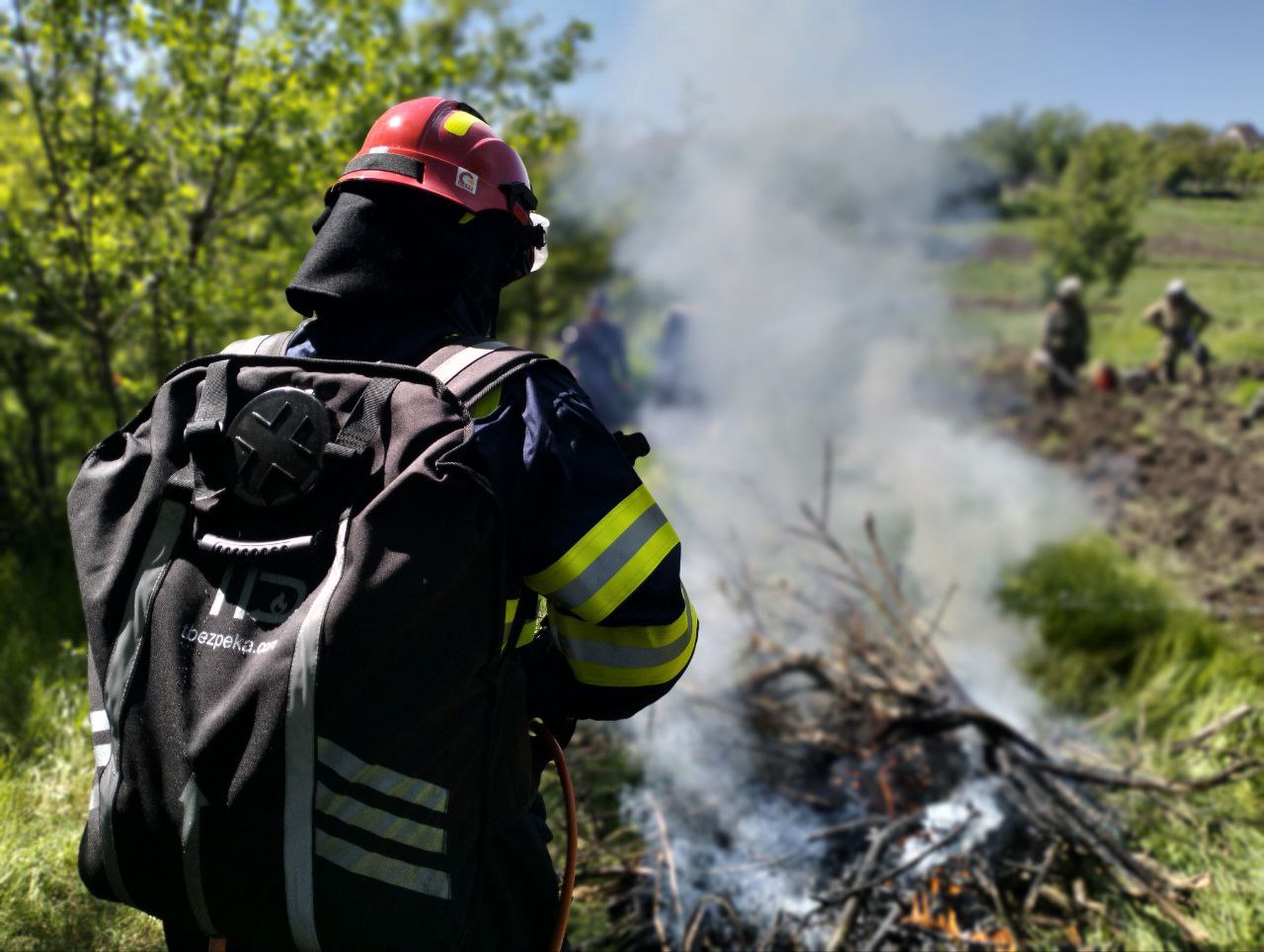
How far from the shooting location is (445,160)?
1.78 m

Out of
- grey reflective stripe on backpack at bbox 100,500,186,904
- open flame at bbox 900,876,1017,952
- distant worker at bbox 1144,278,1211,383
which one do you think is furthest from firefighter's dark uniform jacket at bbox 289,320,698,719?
distant worker at bbox 1144,278,1211,383

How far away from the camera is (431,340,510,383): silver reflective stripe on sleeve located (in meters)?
1.52

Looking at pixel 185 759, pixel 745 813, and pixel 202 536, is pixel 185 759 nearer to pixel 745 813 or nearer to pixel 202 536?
pixel 202 536

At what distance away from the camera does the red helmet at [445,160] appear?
5.67ft

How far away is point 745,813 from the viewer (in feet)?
12.8

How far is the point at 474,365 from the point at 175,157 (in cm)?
405

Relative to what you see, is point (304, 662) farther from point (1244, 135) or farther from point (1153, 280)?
point (1153, 280)

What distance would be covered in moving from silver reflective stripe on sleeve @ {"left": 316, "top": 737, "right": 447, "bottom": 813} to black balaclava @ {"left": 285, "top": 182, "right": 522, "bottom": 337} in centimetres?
78

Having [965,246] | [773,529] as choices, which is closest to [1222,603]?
[773,529]

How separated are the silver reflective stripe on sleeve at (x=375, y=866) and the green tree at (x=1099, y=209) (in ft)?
26.4

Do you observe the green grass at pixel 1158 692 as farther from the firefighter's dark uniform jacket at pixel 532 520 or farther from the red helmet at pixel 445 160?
the red helmet at pixel 445 160

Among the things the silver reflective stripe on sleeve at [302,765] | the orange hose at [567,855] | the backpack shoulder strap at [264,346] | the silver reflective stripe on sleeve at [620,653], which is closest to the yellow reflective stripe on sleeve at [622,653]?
the silver reflective stripe on sleeve at [620,653]

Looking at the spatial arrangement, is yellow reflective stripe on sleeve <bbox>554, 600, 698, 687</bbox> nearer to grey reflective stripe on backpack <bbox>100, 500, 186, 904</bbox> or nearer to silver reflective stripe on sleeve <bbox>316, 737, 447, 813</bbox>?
silver reflective stripe on sleeve <bbox>316, 737, 447, 813</bbox>

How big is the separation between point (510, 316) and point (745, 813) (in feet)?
28.8
